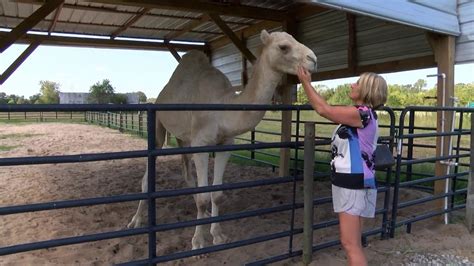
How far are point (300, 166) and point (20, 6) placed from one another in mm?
6349

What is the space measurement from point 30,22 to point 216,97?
3198 millimetres

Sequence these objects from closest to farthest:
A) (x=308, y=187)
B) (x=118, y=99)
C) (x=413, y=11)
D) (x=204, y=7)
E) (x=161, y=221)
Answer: (x=308, y=187)
(x=413, y=11)
(x=161, y=221)
(x=204, y=7)
(x=118, y=99)

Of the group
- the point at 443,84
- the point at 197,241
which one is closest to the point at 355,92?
the point at 197,241

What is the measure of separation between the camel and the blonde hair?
772mm

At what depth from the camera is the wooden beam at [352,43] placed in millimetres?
6508

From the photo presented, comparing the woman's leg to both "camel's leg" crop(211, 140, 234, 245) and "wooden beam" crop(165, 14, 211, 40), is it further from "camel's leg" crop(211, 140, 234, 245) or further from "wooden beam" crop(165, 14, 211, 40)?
"wooden beam" crop(165, 14, 211, 40)

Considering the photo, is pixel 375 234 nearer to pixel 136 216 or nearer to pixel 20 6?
pixel 136 216

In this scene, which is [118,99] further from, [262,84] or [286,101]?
[262,84]

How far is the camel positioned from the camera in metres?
3.61

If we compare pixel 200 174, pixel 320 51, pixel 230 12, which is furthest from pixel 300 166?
pixel 200 174

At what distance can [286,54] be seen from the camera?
3.56m

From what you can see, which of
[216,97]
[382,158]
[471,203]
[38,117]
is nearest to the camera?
[382,158]

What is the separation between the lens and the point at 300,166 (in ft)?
29.8

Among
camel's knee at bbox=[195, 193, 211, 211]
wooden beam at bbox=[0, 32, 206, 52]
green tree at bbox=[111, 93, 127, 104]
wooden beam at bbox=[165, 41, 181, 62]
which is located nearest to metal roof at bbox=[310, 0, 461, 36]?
camel's knee at bbox=[195, 193, 211, 211]
